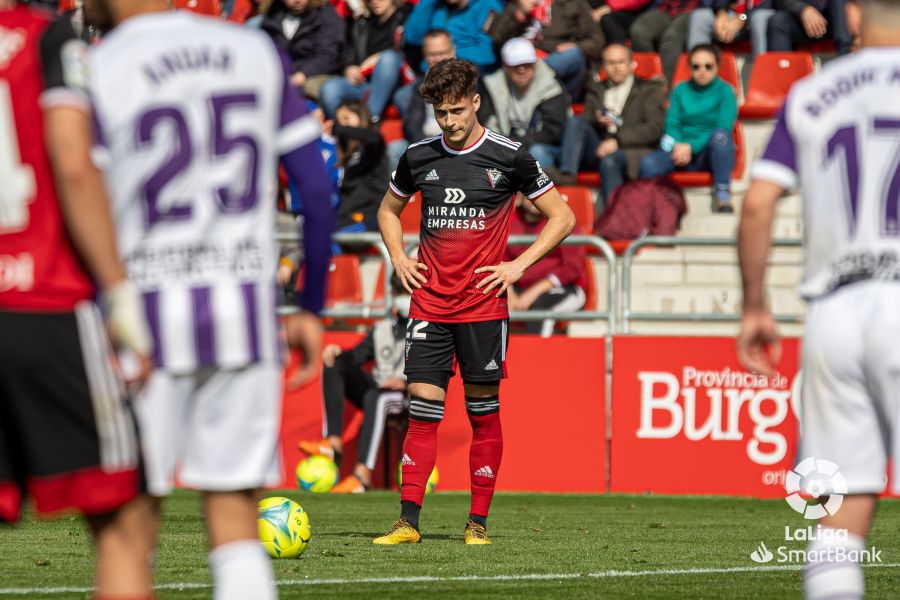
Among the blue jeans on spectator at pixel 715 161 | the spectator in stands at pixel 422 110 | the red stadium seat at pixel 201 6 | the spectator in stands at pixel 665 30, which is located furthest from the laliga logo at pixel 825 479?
the red stadium seat at pixel 201 6

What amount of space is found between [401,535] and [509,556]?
0.69 meters

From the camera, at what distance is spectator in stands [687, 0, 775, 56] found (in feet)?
50.7

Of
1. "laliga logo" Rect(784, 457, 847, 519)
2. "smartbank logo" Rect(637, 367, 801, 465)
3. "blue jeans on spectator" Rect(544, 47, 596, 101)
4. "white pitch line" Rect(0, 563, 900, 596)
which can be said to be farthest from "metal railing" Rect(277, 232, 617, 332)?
"laliga logo" Rect(784, 457, 847, 519)

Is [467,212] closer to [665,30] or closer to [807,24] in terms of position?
[807,24]

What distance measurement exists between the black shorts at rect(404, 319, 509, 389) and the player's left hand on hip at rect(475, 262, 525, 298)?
0.72ft

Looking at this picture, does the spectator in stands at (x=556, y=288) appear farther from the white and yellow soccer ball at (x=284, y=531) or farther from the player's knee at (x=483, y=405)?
the white and yellow soccer ball at (x=284, y=531)

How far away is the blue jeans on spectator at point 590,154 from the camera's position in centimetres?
1423

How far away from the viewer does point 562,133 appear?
14648 millimetres

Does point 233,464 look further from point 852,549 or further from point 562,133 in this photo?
point 562,133

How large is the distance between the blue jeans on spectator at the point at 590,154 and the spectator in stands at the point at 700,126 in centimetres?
24

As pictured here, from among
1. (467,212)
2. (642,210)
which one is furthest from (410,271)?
(642,210)

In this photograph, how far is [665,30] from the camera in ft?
53.3

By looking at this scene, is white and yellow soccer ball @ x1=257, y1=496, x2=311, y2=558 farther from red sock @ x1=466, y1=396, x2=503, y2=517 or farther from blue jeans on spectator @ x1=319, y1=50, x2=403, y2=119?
blue jeans on spectator @ x1=319, y1=50, x2=403, y2=119

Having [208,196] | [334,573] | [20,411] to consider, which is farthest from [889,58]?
[334,573]
